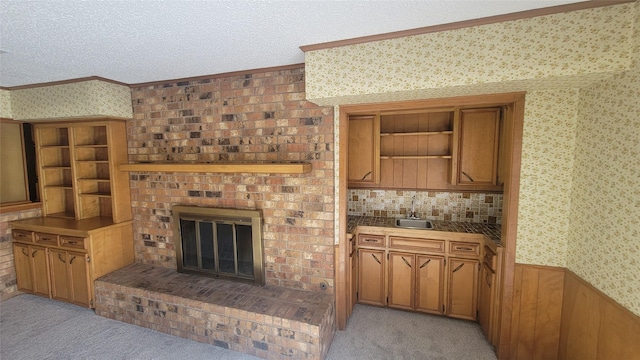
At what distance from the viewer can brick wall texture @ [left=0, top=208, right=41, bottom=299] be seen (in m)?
3.21

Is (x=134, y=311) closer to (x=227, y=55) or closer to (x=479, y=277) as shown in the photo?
(x=227, y=55)

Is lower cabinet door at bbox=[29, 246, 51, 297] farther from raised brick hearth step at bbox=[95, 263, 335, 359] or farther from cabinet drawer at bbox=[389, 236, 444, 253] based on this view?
cabinet drawer at bbox=[389, 236, 444, 253]

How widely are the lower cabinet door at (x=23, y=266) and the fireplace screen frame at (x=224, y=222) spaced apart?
6.22ft

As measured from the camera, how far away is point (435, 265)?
2.72m

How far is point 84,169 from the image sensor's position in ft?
11.3

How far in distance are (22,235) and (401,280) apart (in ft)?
14.7

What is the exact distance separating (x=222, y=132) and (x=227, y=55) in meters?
0.85

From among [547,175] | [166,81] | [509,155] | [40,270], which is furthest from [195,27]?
[40,270]

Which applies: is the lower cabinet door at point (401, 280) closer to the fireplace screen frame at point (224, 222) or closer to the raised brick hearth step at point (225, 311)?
the raised brick hearth step at point (225, 311)

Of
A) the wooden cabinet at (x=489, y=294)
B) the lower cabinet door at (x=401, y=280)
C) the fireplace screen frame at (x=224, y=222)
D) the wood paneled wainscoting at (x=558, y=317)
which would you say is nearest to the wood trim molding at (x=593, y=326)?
the wood paneled wainscoting at (x=558, y=317)

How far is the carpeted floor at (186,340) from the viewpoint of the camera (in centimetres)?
229

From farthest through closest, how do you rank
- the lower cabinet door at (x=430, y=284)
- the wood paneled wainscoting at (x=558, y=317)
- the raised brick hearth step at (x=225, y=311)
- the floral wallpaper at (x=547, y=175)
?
1. the lower cabinet door at (x=430, y=284)
2. the raised brick hearth step at (x=225, y=311)
3. the floral wallpaper at (x=547, y=175)
4. the wood paneled wainscoting at (x=558, y=317)

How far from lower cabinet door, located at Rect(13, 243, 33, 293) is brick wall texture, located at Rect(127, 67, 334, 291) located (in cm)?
157

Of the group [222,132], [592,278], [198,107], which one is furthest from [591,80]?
[198,107]
